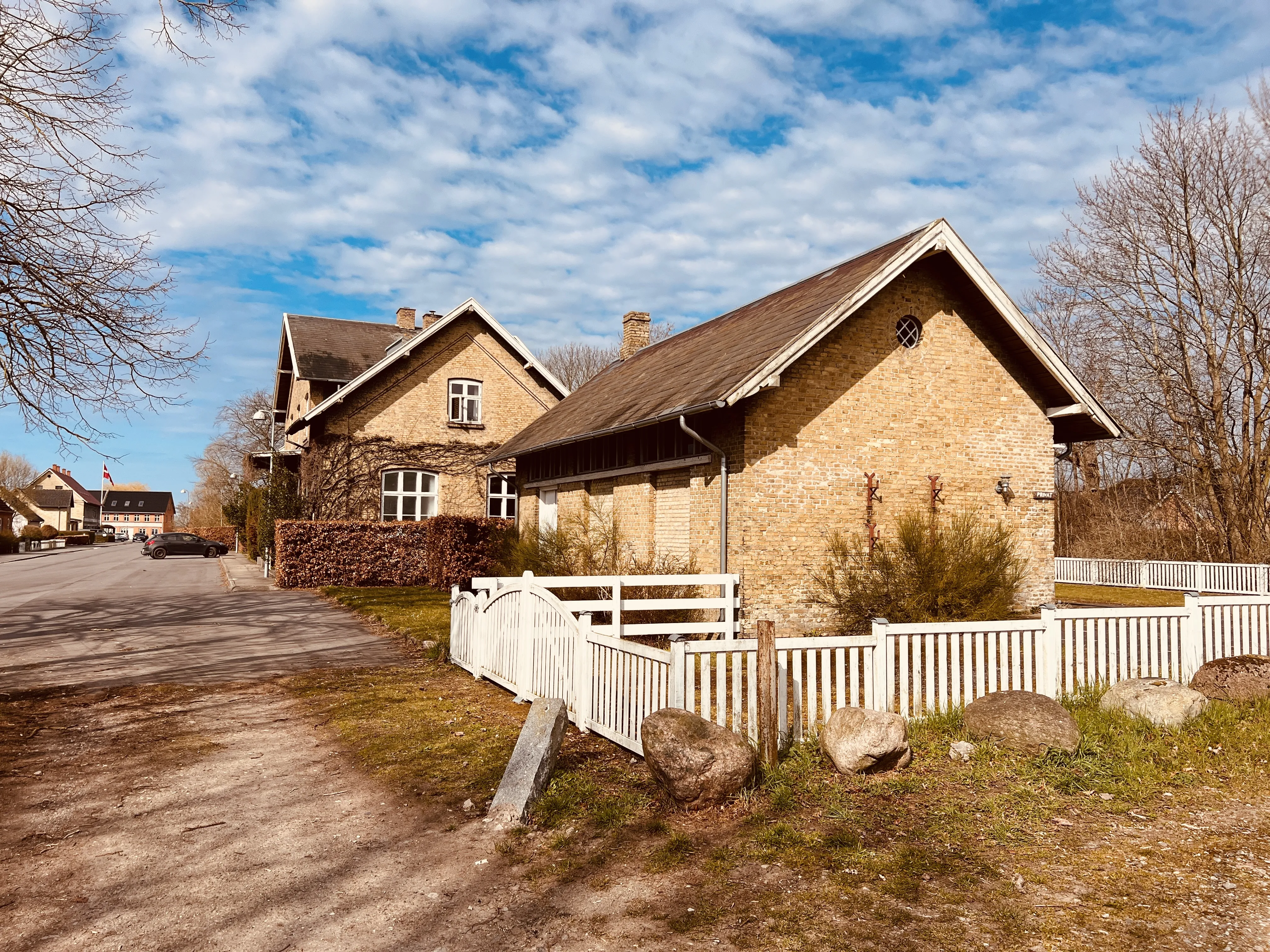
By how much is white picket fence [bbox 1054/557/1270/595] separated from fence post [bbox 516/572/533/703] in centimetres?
1761

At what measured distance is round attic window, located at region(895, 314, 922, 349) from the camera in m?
15.1

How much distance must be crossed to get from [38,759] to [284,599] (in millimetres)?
14051

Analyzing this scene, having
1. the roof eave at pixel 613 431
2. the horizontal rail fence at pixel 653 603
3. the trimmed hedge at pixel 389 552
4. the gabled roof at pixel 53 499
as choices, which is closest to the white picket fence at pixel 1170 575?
the roof eave at pixel 613 431

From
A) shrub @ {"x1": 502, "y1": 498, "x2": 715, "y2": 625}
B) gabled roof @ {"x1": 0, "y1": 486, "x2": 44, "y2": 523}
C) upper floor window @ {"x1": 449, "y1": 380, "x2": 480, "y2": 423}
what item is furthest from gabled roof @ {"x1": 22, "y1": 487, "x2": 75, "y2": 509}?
shrub @ {"x1": 502, "y1": 498, "x2": 715, "y2": 625}

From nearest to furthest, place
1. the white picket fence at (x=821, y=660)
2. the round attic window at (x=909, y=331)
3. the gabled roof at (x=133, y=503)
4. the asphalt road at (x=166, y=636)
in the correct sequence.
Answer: the white picket fence at (x=821, y=660)
the asphalt road at (x=166, y=636)
the round attic window at (x=909, y=331)
the gabled roof at (x=133, y=503)

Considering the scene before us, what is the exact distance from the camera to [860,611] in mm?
13781

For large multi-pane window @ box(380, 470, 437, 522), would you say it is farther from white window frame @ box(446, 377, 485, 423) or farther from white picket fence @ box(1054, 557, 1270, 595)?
white picket fence @ box(1054, 557, 1270, 595)

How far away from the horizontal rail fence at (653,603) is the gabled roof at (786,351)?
8.73 feet

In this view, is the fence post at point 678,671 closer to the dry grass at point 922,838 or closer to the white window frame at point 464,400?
the dry grass at point 922,838

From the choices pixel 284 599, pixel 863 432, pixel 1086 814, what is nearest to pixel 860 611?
pixel 863 432

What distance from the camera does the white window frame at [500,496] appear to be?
29500 mm

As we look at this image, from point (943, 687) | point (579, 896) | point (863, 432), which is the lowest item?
point (579, 896)

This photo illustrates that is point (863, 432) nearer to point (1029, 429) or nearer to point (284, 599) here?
point (1029, 429)

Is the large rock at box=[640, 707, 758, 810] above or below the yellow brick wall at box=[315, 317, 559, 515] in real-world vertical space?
below
